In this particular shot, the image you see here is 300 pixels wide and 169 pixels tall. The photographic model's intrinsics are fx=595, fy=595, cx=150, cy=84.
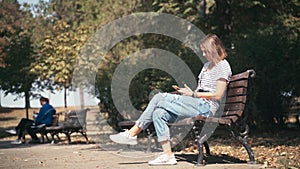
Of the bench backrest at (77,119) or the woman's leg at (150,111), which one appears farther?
the bench backrest at (77,119)

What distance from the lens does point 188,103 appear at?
23.7 feet

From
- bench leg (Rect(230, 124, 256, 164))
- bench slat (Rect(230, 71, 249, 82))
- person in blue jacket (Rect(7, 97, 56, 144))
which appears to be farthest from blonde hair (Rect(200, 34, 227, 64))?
person in blue jacket (Rect(7, 97, 56, 144))

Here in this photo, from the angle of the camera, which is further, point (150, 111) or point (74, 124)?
point (74, 124)

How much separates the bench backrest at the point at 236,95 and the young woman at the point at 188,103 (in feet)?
A: 0.59

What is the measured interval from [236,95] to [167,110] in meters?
0.87

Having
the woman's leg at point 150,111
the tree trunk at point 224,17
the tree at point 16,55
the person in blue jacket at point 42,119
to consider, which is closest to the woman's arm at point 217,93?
the woman's leg at point 150,111

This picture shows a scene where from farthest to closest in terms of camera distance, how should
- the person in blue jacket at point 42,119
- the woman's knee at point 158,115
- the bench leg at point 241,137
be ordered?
the person in blue jacket at point 42,119 → the woman's knee at point 158,115 → the bench leg at point 241,137

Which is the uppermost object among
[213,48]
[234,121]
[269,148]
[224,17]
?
[224,17]

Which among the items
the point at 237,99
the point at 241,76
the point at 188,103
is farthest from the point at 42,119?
the point at 241,76

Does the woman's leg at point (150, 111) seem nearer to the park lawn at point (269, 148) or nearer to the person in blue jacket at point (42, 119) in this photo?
the park lawn at point (269, 148)

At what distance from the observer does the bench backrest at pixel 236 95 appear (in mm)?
6996

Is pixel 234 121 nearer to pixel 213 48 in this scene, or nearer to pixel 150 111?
pixel 213 48

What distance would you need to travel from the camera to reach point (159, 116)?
286 inches

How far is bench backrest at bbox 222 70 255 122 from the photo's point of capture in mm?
6996
